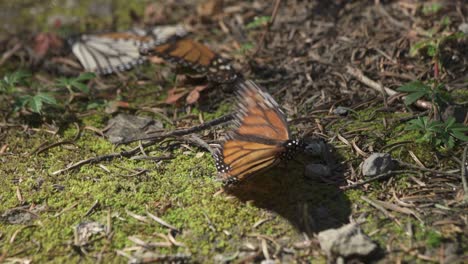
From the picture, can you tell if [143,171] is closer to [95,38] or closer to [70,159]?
[70,159]

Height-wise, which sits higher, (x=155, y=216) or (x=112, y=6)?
(x=112, y=6)

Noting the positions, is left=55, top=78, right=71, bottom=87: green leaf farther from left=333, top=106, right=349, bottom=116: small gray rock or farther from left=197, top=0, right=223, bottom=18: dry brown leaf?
left=333, top=106, right=349, bottom=116: small gray rock

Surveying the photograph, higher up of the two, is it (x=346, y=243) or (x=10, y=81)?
(x=10, y=81)

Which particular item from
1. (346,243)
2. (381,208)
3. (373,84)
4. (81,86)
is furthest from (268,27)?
(346,243)

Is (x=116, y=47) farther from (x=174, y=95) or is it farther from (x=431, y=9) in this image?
(x=431, y=9)

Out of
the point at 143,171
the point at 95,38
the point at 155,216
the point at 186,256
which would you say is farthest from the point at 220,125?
the point at 95,38

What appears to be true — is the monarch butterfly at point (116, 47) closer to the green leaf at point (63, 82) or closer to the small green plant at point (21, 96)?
the green leaf at point (63, 82)
